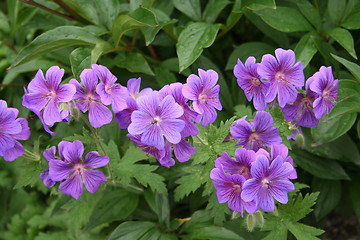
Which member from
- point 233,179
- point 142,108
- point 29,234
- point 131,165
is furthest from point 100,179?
point 29,234

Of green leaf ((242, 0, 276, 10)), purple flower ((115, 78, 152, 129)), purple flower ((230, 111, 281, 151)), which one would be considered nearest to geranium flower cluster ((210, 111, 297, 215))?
purple flower ((230, 111, 281, 151))

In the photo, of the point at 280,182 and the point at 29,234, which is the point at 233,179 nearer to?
the point at 280,182

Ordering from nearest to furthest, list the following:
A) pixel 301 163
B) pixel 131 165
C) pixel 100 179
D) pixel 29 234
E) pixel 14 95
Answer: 1. pixel 100 179
2. pixel 131 165
3. pixel 301 163
4. pixel 14 95
5. pixel 29 234

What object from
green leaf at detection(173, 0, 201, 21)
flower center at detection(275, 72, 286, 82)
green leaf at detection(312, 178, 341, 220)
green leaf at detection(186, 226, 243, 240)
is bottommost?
green leaf at detection(312, 178, 341, 220)

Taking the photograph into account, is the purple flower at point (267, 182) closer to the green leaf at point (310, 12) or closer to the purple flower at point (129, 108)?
the purple flower at point (129, 108)

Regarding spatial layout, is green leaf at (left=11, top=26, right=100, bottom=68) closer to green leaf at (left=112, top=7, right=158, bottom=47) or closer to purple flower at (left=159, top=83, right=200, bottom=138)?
green leaf at (left=112, top=7, right=158, bottom=47)

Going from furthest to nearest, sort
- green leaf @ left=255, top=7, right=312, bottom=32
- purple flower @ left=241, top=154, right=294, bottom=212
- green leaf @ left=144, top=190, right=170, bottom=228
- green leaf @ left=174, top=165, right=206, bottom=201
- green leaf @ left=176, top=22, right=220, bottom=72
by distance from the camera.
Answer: green leaf @ left=144, top=190, right=170, bottom=228, green leaf @ left=255, top=7, right=312, bottom=32, green leaf @ left=176, top=22, right=220, bottom=72, green leaf @ left=174, top=165, right=206, bottom=201, purple flower @ left=241, top=154, right=294, bottom=212

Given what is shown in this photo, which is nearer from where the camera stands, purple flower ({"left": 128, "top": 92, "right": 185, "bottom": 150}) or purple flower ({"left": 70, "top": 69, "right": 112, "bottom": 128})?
purple flower ({"left": 128, "top": 92, "right": 185, "bottom": 150})

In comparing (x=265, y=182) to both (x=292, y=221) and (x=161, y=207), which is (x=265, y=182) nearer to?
(x=292, y=221)
